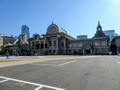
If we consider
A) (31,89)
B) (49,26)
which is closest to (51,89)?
(31,89)

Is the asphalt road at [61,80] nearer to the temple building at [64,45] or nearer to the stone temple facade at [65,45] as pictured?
the temple building at [64,45]

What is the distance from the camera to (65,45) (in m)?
69.4

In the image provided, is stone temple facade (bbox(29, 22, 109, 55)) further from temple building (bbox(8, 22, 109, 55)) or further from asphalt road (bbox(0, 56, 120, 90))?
asphalt road (bbox(0, 56, 120, 90))

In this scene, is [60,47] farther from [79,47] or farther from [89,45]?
[89,45]

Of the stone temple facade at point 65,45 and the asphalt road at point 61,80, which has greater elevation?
the stone temple facade at point 65,45

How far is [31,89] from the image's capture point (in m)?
4.45

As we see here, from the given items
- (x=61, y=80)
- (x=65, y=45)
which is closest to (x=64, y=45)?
(x=65, y=45)

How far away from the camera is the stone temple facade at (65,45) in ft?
198

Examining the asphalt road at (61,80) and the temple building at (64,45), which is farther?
the temple building at (64,45)

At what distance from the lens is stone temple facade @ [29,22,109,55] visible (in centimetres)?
6022

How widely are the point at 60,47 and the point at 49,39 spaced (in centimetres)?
1079

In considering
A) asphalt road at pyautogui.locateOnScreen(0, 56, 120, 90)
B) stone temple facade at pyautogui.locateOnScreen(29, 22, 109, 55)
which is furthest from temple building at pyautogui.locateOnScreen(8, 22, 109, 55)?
asphalt road at pyautogui.locateOnScreen(0, 56, 120, 90)

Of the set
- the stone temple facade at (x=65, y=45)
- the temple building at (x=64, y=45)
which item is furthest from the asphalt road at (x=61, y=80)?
the stone temple facade at (x=65, y=45)

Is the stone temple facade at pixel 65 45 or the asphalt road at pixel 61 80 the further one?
the stone temple facade at pixel 65 45
